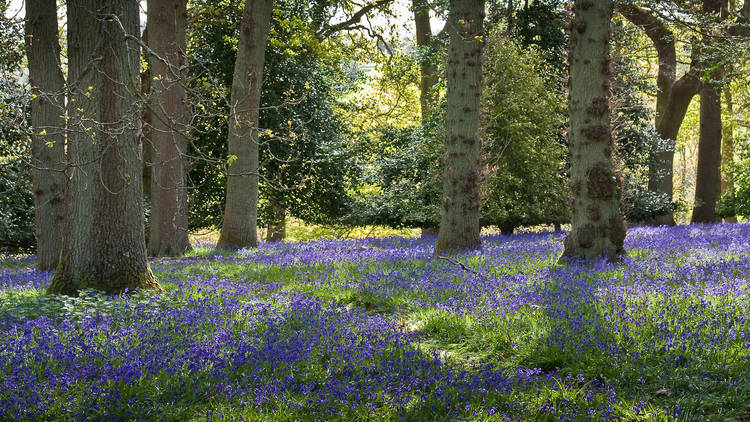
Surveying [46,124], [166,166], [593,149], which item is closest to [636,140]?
[593,149]

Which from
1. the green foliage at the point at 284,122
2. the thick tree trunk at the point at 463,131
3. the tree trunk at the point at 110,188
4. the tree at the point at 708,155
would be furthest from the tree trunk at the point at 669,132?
the tree trunk at the point at 110,188

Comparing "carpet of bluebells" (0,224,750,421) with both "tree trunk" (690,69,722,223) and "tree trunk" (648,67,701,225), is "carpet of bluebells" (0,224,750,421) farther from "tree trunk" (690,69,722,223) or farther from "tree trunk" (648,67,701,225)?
"tree trunk" (690,69,722,223)

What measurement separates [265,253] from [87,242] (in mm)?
6503

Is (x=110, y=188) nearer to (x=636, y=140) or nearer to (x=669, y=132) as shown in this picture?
(x=636, y=140)

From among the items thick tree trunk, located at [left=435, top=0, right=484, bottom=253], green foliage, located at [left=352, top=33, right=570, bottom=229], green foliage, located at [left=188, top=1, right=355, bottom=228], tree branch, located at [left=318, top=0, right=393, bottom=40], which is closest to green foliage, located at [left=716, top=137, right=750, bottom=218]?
green foliage, located at [left=352, top=33, right=570, bottom=229]

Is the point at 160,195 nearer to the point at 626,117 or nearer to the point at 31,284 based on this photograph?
the point at 31,284

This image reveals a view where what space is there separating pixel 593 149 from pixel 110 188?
7.72 metres

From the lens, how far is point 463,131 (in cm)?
1243

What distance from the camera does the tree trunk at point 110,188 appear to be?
8117mm

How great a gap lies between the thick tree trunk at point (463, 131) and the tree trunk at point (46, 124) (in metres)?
7.44

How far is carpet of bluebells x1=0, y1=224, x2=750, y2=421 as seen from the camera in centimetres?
448

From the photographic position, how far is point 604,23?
407 inches

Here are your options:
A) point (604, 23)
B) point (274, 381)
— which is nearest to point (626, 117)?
point (604, 23)

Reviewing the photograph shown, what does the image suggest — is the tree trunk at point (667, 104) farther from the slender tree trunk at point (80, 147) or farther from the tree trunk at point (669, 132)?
the slender tree trunk at point (80, 147)
